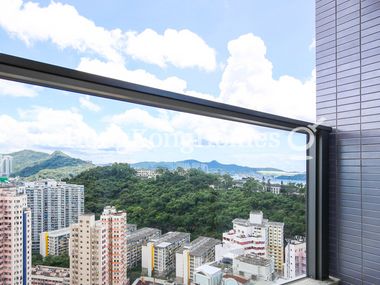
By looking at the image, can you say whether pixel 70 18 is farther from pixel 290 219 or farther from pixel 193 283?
pixel 290 219

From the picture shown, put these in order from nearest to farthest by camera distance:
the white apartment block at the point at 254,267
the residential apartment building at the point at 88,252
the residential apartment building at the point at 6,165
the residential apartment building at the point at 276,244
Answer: the residential apartment building at the point at 6,165, the residential apartment building at the point at 88,252, the white apartment block at the point at 254,267, the residential apartment building at the point at 276,244

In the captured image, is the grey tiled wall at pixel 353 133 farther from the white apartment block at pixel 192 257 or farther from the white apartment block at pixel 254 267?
the white apartment block at pixel 192 257

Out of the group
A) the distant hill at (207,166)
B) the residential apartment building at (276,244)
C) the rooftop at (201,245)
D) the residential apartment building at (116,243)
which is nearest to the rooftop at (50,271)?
the residential apartment building at (116,243)

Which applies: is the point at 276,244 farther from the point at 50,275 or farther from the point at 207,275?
the point at 50,275

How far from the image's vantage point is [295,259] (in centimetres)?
169

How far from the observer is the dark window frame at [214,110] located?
0.83m

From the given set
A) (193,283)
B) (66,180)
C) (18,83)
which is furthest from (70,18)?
(193,283)

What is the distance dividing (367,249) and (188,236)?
1.14 metres

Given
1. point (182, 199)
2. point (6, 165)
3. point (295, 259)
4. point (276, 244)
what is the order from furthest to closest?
1. point (295, 259)
2. point (276, 244)
3. point (182, 199)
4. point (6, 165)

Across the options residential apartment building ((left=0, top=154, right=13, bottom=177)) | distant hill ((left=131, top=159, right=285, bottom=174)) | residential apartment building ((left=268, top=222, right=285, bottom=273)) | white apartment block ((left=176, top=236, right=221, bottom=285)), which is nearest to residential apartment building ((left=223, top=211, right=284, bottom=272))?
residential apartment building ((left=268, top=222, right=285, bottom=273))

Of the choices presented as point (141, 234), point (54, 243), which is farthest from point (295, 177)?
point (54, 243)

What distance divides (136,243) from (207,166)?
0.48 meters

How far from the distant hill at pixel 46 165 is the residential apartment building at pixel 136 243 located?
328mm

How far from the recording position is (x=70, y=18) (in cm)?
136
